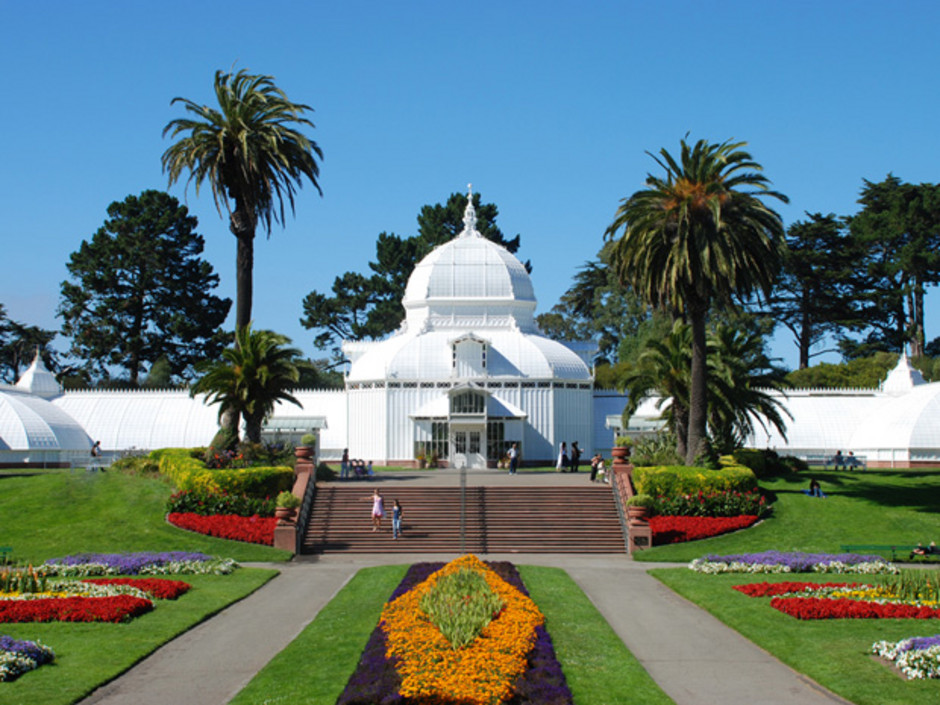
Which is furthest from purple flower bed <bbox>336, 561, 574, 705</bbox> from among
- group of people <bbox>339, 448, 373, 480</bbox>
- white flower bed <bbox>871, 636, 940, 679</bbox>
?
group of people <bbox>339, 448, 373, 480</bbox>

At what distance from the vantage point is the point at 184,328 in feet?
278

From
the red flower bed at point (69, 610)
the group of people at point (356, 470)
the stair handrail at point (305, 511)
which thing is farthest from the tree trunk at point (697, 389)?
the red flower bed at point (69, 610)

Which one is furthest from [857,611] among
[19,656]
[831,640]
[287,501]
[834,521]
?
[287,501]

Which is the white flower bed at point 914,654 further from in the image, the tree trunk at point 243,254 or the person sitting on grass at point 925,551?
the tree trunk at point 243,254

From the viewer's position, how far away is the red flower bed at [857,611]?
2102 cm

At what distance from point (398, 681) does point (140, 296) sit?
78170 mm

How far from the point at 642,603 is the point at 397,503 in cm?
1268

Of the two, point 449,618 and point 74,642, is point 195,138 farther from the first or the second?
point 449,618

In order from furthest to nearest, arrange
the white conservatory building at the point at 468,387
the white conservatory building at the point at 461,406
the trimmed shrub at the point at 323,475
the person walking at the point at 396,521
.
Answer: the white conservatory building at the point at 461,406, the white conservatory building at the point at 468,387, the trimmed shrub at the point at 323,475, the person walking at the point at 396,521

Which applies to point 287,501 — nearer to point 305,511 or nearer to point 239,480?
point 305,511

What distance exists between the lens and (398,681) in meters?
15.5

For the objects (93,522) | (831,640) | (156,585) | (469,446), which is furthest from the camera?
(469,446)

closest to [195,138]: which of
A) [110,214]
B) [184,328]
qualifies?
[184,328]

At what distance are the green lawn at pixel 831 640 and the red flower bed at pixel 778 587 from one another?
29 cm
